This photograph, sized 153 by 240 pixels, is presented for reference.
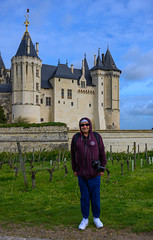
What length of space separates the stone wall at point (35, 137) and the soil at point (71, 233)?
25.9 meters

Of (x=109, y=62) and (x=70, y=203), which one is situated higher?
(x=109, y=62)

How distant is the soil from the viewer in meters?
4.79

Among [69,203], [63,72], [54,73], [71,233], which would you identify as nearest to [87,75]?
[63,72]

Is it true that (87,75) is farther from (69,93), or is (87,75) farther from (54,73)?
(54,73)

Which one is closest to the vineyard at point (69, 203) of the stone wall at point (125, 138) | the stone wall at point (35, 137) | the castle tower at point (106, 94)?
the stone wall at point (35, 137)

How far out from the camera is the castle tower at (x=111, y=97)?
47594 mm

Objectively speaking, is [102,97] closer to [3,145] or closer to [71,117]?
[71,117]

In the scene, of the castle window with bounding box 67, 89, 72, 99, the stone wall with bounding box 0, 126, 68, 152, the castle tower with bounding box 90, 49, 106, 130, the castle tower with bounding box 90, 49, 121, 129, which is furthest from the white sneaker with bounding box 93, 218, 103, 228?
the castle tower with bounding box 90, 49, 121, 129

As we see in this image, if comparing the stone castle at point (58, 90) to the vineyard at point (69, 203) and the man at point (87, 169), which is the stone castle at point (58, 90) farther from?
the man at point (87, 169)

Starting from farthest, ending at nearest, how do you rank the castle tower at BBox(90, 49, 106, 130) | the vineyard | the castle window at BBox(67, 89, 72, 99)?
the castle tower at BBox(90, 49, 106, 130)
the castle window at BBox(67, 89, 72, 99)
the vineyard

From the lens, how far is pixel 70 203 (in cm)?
734

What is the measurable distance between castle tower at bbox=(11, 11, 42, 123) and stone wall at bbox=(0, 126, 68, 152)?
694 cm

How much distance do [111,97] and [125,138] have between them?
1637 cm

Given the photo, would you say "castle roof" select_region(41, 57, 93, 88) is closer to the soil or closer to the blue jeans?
the blue jeans
